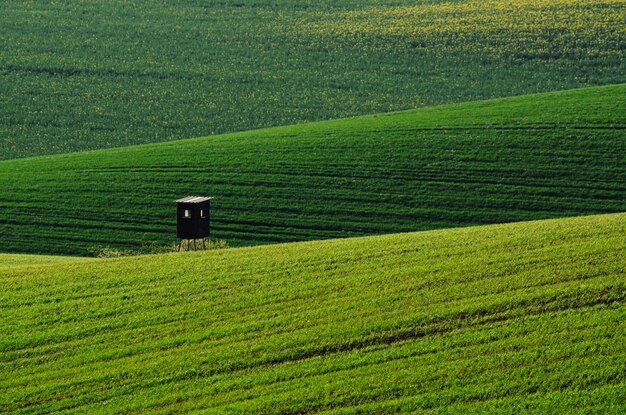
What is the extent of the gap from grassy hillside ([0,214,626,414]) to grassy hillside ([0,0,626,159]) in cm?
2663

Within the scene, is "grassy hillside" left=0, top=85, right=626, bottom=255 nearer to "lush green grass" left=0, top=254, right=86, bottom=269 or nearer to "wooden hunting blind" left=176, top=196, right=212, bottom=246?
"lush green grass" left=0, top=254, right=86, bottom=269

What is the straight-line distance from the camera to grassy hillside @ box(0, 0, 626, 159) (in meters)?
47.8

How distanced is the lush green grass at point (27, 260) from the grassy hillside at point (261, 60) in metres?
16.7

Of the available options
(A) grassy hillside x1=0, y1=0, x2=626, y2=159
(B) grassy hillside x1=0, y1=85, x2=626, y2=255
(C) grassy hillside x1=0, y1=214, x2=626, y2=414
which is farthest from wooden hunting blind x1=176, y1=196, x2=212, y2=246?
(A) grassy hillside x1=0, y1=0, x2=626, y2=159

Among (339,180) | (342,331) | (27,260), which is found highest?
(339,180)

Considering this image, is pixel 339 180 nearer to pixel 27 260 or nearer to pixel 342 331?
pixel 27 260

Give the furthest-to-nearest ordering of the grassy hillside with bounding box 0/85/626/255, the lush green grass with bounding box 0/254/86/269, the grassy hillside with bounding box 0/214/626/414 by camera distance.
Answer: the grassy hillside with bounding box 0/85/626/255, the lush green grass with bounding box 0/254/86/269, the grassy hillside with bounding box 0/214/626/414

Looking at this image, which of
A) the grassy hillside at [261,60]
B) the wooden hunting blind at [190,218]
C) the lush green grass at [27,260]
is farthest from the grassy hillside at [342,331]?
the grassy hillside at [261,60]

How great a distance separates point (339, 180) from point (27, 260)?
11.4 m

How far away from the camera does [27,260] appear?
85.0 feet

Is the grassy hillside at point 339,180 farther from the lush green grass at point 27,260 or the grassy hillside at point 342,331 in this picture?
the grassy hillside at point 342,331

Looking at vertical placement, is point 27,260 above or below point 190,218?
below

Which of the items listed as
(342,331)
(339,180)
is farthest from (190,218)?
(342,331)

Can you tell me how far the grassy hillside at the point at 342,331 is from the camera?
510 inches
